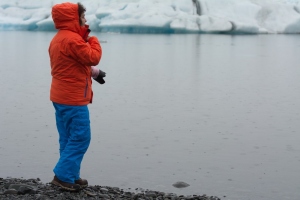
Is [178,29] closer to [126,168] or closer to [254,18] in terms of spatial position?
[254,18]

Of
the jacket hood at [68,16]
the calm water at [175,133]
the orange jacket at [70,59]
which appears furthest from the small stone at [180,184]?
the jacket hood at [68,16]

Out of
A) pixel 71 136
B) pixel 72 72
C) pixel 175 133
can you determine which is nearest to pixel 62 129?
pixel 71 136

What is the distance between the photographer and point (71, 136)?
4.32 m

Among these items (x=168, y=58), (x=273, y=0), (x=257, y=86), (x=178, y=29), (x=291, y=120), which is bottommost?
(x=291, y=120)

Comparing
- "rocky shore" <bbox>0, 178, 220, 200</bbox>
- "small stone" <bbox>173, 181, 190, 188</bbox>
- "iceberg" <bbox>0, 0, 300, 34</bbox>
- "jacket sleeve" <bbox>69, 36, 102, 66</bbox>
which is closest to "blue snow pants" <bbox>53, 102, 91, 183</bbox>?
"rocky shore" <bbox>0, 178, 220, 200</bbox>

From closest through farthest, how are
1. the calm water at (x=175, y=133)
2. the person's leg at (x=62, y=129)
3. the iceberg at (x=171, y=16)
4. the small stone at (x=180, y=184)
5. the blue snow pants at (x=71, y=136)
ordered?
the blue snow pants at (x=71, y=136) → the person's leg at (x=62, y=129) → the small stone at (x=180, y=184) → the calm water at (x=175, y=133) → the iceberg at (x=171, y=16)

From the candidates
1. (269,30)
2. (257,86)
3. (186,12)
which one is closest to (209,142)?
(257,86)

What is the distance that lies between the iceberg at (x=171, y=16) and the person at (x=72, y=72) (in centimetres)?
3611

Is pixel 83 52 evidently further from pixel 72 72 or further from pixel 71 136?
pixel 71 136

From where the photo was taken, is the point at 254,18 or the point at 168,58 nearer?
the point at 168,58

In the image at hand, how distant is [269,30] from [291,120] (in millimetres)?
37458

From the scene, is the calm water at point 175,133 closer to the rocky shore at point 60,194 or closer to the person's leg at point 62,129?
the rocky shore at point 60,194

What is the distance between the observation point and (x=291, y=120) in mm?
9336

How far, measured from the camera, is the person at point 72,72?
13.8 ft
